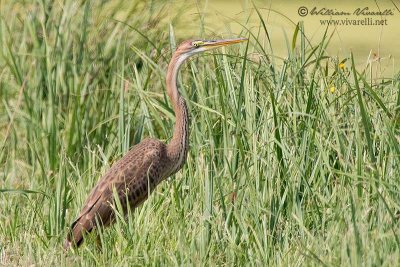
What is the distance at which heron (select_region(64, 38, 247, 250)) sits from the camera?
213 inches

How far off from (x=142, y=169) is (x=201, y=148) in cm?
33

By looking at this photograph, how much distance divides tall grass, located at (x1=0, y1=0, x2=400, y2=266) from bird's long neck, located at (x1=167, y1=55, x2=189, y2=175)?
0.06m

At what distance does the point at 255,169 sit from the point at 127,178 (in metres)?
0.83

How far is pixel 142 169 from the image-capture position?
586 centimetres

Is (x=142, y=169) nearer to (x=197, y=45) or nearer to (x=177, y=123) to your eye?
(x=177, y=123)

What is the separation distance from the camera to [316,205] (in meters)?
5.05

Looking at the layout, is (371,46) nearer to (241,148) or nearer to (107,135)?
(107,135)

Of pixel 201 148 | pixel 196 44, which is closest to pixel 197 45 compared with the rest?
pixel 196 44

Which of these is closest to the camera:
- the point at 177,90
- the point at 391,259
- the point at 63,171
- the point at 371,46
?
the point at 391,259

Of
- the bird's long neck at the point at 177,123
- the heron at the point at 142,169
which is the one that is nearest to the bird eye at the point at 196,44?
the heron at the point at 142,169

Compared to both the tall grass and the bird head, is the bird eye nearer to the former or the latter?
the bird head

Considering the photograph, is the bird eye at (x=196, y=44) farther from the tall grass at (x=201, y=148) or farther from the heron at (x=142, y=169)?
the tall grass at (x=201, y=148)

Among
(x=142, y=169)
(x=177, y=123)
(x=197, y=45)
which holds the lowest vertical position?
(x=142, y=169)

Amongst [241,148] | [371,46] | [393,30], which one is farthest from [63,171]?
[393,30]
